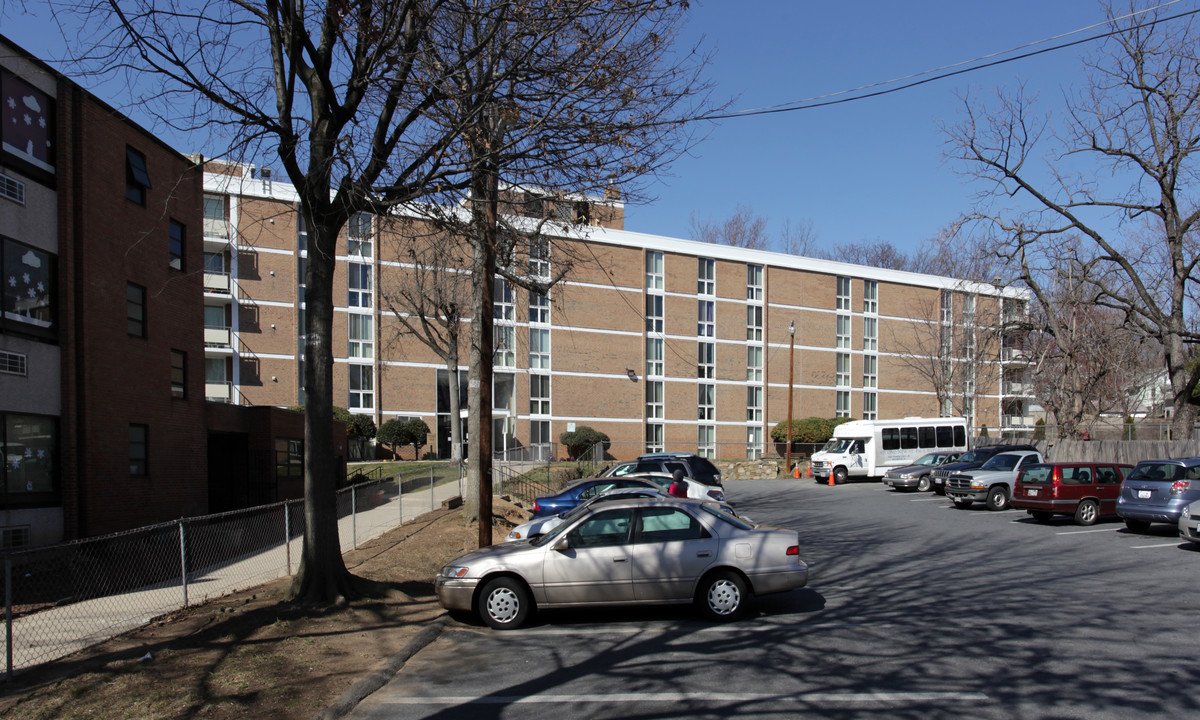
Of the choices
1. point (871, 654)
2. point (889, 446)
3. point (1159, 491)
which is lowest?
point (889, 446)

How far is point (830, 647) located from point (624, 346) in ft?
152

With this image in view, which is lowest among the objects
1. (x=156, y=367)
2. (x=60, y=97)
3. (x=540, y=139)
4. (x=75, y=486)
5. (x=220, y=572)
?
(x=220, y=572)

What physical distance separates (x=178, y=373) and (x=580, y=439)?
98.4ft

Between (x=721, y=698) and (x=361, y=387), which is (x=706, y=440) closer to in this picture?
(x=361, y=387)

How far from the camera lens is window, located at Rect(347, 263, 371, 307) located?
47.1 meters

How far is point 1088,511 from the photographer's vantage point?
20.1 metres

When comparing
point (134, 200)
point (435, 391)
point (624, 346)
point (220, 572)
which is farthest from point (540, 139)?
point (624, 346)

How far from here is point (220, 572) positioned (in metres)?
14.3

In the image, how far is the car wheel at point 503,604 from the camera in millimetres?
9688

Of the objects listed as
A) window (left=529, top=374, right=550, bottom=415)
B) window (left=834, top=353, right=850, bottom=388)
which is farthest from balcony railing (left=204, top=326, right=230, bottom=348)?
window (left=834, top=353, right=850, bottom=388)

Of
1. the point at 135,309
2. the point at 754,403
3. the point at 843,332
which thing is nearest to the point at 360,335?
the point at 754,403

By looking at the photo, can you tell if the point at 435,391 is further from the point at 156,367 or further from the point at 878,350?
the point at 878,350

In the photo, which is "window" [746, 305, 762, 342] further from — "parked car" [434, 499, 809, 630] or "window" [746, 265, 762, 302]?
"parked car" [434, 499, 809, 630]

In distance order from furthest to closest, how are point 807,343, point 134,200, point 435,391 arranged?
point 807,343
point 435,391
point 134,200
